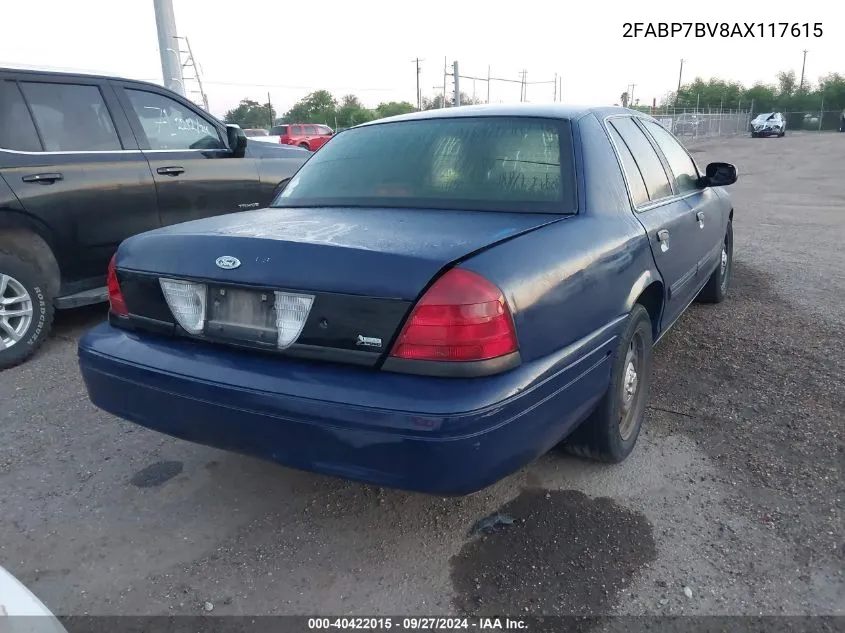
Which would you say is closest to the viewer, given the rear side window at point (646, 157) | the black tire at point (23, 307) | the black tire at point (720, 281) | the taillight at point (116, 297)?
the taillight at point (116, 297)

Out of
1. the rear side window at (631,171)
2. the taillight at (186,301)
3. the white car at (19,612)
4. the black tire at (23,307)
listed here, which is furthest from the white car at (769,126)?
the white car at (19,612)

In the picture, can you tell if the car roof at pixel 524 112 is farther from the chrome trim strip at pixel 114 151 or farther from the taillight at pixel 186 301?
the chrome trim strip at pixel 114 151

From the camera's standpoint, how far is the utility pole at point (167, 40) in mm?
11164

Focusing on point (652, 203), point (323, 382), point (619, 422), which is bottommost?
point (619, 422)

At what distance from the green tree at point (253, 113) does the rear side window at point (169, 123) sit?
62169 millimetres

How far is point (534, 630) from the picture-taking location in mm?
2078

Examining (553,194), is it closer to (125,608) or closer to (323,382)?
(323,382)

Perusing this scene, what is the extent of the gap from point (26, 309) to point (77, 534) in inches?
89.9

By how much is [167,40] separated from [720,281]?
9752 mm

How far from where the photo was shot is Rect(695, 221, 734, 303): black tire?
5340 millimetres

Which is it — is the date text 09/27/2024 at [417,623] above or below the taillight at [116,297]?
below

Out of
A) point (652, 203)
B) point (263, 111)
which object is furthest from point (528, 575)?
point (263, 111)

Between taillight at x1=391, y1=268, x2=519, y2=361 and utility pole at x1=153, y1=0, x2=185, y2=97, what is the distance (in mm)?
10740

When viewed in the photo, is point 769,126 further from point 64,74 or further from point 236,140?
point 64,74
